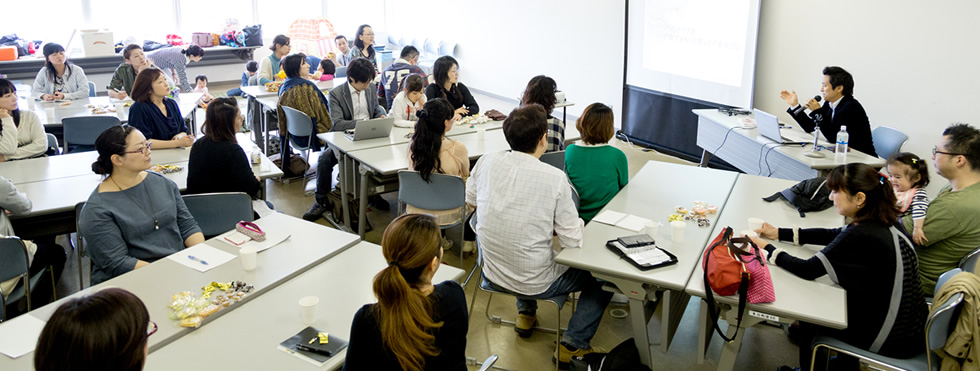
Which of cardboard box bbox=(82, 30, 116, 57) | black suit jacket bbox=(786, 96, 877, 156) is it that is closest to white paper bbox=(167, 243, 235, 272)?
black suit jacket bbox=(786, 96, 877, 156)

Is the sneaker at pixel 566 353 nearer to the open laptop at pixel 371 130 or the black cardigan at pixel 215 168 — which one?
the black cardigan at pixel 215 168

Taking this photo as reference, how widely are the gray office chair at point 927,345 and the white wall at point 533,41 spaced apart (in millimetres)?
5561

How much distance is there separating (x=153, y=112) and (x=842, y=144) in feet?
16.0

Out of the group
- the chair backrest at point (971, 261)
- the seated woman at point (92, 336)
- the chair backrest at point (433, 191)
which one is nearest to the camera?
the seated woman at point (92, 336)

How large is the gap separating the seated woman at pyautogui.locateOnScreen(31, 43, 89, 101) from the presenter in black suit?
6.63m

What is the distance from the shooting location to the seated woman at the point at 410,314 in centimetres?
176

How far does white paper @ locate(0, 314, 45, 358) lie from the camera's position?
2.04 metres

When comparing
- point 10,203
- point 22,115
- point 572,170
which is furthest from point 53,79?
point 572,170

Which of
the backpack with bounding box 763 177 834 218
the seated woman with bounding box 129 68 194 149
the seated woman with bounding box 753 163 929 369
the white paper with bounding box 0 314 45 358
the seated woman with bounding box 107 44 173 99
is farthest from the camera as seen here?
the seated woman with bounding box 107 44 173 99

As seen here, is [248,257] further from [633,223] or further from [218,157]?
[633,223]

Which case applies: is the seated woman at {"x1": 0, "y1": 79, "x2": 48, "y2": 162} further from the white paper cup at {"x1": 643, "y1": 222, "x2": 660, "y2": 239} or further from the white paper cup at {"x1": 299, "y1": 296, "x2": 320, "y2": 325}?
the white paper cup at {"x1": 643, "y1": 222, "x2": 660, "y2": 239}

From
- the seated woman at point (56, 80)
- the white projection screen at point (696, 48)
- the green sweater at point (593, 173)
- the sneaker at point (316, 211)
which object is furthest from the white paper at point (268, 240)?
the white projection screen at point (696, 48)

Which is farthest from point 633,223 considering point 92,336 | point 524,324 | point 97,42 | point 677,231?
point 97,42

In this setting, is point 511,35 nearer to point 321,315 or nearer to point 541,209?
point 541,209
